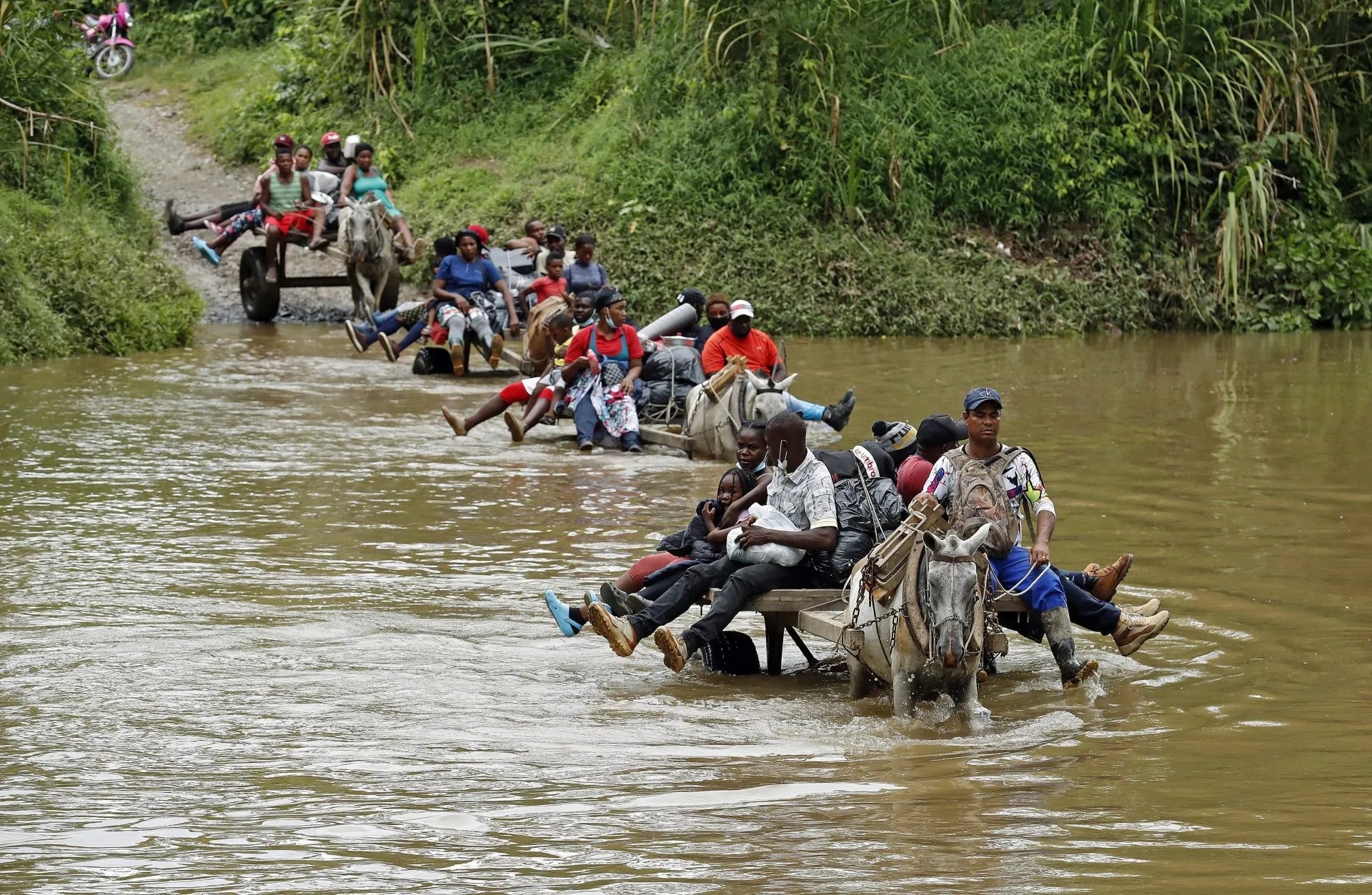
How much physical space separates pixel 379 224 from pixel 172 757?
51.3ft

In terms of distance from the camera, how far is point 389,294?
2288cm

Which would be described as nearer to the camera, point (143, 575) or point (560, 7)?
point (143, 575)

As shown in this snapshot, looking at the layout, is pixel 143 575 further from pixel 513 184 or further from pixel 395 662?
pixel 513 184

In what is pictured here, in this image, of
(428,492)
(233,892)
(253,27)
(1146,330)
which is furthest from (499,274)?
(253,27)

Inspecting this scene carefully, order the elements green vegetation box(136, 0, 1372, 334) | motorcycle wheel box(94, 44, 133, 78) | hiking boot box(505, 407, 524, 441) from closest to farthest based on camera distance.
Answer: hiking boot box(505, 407, 524, 441)
green vegetation box(136, 0, 1372, 334)
motorcycle wheel box(94, 44, 133, 78)

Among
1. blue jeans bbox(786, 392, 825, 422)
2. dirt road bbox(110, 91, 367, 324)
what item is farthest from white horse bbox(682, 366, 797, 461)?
dirt road bbox(110, 91, 367, 324)

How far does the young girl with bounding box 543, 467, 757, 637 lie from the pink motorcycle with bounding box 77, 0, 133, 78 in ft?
93.1

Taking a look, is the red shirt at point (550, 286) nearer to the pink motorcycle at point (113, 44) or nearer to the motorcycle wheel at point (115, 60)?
the pink motorcycle at point (113, 44)

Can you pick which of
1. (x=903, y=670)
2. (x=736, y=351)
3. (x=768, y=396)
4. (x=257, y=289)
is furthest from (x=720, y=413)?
(x=257, y=289)

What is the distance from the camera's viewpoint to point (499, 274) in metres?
19.9

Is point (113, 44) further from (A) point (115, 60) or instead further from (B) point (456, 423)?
(B) point (456, 423)

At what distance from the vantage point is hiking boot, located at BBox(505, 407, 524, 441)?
591 inches

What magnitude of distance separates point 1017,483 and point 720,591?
1337 millimetres

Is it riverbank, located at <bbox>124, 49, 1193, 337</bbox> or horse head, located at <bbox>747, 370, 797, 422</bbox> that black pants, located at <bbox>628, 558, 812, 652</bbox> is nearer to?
horse head, located at <bbox>747, 370, 797, 422</bbox>
